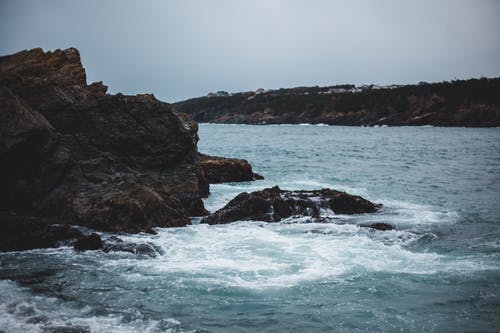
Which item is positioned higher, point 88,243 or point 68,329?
point 88,243

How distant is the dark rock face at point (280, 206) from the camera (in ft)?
48.9

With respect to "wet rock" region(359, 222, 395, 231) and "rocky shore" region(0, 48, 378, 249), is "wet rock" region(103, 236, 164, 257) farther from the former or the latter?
"wet rock" region(359, 222, 395, 231)

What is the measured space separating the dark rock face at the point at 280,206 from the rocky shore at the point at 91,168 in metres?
0.04

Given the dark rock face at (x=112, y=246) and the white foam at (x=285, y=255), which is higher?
the dark rock face at (x=112, y=246)

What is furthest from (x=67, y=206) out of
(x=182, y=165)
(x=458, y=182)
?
(x=458, y=182)

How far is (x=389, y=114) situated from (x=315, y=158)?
2901 inches

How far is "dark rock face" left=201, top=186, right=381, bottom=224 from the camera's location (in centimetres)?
1491

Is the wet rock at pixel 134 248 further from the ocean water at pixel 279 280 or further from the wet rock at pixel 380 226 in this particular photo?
the wet rock at pixel 380 226

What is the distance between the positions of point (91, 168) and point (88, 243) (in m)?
3.95

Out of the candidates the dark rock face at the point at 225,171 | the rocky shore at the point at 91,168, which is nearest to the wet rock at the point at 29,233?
the rocky shore at the point at 91,168

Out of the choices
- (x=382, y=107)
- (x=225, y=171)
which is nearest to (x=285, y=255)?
(x=225, y=171)

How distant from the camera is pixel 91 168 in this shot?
571 inches

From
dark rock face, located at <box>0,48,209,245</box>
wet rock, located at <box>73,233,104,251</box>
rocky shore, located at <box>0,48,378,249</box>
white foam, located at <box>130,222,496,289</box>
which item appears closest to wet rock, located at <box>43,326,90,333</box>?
white foam, located at <box>130,222,496,289</box>

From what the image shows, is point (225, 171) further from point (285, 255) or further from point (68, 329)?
point (68, 329)
